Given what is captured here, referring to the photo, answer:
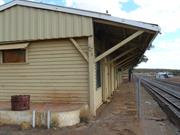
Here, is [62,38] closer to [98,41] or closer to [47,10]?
[47,10]

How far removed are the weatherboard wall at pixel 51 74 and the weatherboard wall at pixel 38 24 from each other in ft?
1.06

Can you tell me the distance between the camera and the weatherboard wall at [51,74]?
412 inches

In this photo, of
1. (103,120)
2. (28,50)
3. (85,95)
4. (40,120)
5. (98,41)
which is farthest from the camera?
(98,41)

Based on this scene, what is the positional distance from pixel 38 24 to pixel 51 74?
5.92 feet

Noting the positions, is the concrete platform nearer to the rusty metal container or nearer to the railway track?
the rusty metal container

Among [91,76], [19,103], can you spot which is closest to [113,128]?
[91,76]

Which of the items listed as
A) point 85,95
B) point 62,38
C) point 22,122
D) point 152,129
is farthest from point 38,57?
point 152,129

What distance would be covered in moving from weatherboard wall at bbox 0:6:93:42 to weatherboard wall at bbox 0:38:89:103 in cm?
32

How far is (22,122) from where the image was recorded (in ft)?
28.6

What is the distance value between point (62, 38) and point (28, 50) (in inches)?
57.7

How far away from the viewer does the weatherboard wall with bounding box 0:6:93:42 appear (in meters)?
10.3

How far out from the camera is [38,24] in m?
10.9

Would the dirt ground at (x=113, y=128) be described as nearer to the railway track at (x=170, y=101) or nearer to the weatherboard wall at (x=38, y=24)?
the railway track at (x=170, y=101)

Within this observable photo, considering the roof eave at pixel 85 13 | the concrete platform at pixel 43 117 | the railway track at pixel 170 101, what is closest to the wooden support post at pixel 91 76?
the roof eave at pixel 85 13
